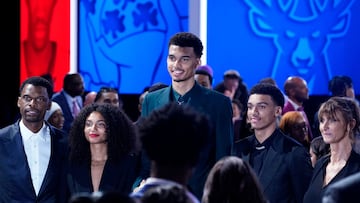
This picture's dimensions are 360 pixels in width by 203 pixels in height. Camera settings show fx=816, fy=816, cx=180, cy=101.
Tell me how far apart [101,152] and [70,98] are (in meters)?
3.86

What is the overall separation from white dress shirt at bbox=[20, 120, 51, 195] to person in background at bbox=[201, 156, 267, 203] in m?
1.87

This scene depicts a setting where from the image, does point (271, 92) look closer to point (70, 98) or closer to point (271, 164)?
point (271, 164)

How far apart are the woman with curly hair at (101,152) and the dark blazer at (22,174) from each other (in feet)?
0.31

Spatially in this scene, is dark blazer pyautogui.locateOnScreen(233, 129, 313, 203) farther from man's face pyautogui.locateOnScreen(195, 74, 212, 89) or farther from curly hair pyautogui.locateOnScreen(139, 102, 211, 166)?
man's face pyautogui.locateOnScreen(195, 74, 212, 89)

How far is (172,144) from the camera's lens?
102 inches

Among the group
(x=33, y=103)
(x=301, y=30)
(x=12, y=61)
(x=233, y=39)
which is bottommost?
(x=33, y=103)

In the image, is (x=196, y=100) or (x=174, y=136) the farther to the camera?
(x=196, y=100)

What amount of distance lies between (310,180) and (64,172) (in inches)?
58.4

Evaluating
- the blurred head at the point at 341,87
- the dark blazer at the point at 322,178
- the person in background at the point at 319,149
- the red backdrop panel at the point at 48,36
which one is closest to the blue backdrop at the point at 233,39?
the red backdrop panel at the point at 48,36

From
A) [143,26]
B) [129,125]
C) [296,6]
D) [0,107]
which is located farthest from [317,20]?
[129,125]

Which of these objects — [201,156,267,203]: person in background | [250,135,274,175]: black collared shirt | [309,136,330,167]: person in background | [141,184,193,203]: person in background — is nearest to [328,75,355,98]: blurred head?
[309,136,330,167]: person in background

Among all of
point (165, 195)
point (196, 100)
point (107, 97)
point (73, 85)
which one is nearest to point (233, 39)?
point (73, 85)

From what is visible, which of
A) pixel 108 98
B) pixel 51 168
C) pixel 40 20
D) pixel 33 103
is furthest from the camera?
pixel 40 20

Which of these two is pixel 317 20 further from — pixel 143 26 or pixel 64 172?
pixel 64 172
